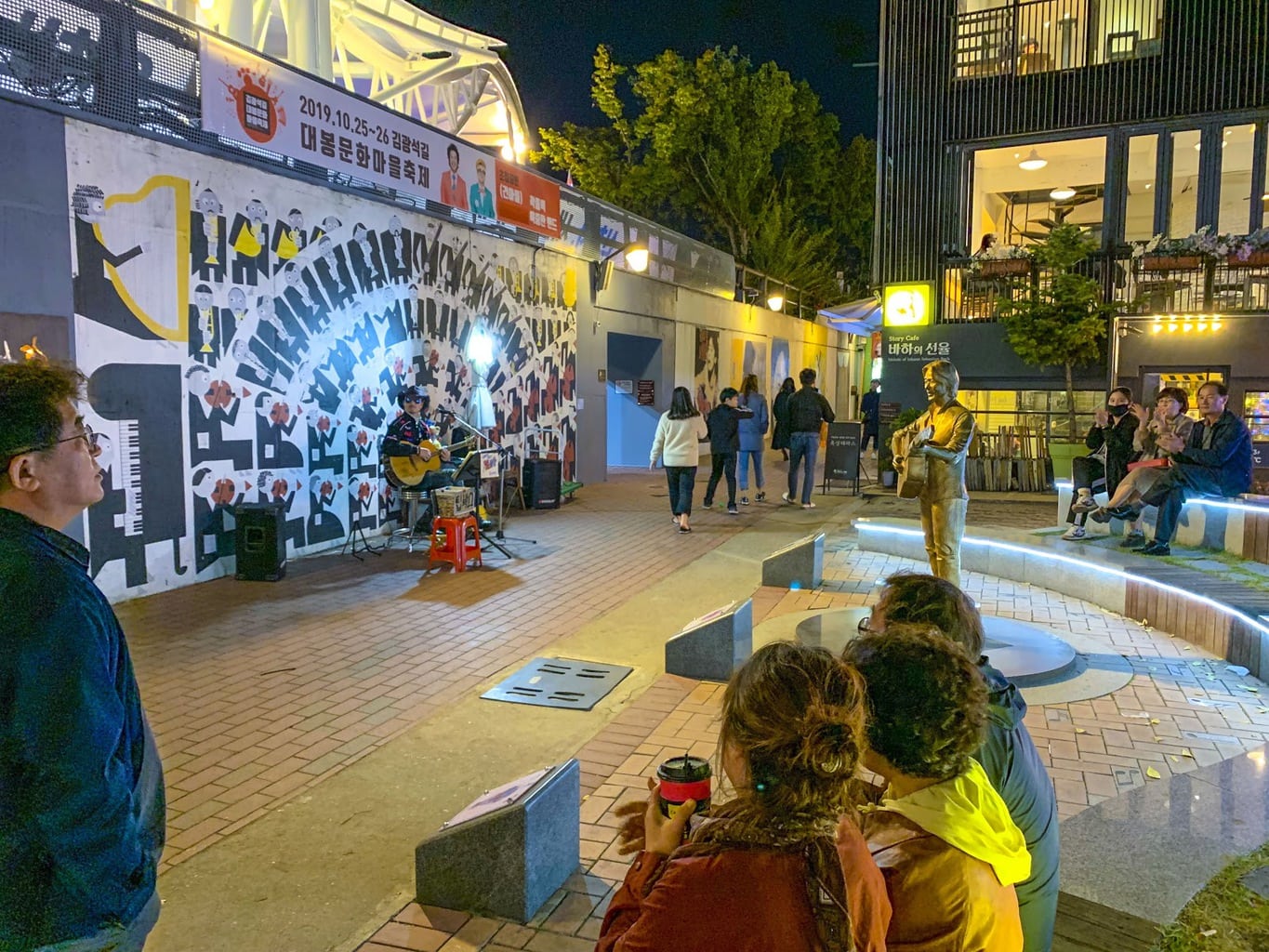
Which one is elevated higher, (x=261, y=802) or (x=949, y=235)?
(x=949, y=235)

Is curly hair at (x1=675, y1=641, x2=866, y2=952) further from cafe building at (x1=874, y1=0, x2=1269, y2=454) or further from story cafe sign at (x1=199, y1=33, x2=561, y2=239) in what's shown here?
cafe building at (x1=874, y1=0, x2=1269, y2=454)

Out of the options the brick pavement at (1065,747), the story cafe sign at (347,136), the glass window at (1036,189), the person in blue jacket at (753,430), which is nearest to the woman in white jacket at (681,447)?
the person in blue jacket at (753,430)

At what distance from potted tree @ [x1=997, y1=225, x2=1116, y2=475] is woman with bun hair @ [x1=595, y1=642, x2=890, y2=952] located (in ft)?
48.6

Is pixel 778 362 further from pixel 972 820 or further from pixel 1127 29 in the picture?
pixel 972 820

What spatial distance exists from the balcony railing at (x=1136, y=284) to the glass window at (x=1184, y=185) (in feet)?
2.90

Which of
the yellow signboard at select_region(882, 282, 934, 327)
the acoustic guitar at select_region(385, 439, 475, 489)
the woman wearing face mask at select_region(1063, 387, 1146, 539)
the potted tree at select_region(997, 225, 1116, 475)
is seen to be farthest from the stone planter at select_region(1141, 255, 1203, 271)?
the acoustic guitar at select_region(385, 439, 475, 489)

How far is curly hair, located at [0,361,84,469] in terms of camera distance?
1.99m

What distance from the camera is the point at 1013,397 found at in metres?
16.6

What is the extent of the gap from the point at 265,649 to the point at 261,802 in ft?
8.39

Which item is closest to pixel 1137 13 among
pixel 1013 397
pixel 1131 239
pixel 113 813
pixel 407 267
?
pixel 1131 239

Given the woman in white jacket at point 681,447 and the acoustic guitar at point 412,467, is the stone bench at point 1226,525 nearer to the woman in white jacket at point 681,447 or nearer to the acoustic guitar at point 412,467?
the woman in white jacket at point 681,447

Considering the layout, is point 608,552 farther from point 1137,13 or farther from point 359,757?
point 1137,13

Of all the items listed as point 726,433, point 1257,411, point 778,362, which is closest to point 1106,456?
point 726,433

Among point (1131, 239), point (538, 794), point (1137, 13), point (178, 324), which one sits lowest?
point (538, 794)
